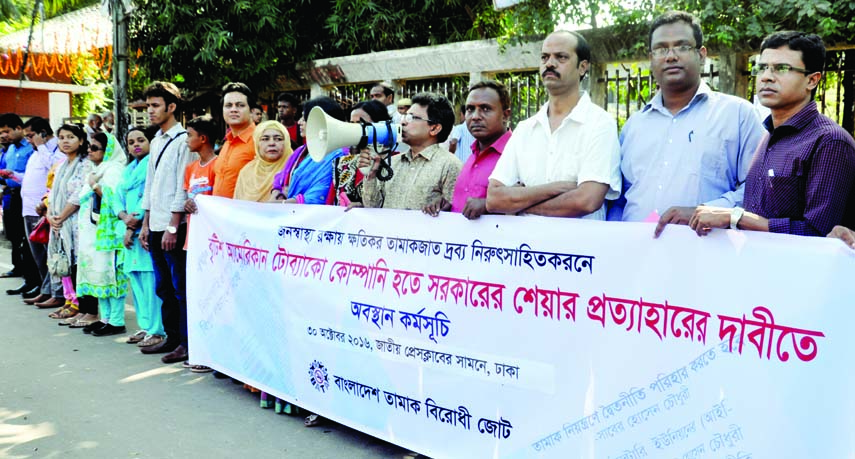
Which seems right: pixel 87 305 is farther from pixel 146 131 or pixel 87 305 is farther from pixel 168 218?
pixel 168 218

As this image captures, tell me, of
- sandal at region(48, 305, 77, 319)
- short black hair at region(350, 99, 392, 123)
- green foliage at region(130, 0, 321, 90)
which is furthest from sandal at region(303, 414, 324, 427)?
green foliage at region(130, 0, 321, 90)

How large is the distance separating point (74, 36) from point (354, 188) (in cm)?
1585

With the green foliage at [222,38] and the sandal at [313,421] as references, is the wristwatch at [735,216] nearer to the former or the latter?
the sandal at [313,421]

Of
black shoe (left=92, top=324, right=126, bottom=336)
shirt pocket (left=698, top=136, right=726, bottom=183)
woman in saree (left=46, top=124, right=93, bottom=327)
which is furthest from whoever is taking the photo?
woman in saree (left=46, top=124, right=93, bottom=327)

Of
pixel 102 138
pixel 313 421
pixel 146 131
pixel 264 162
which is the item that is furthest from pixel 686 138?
pixel 102 138

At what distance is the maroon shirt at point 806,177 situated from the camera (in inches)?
104

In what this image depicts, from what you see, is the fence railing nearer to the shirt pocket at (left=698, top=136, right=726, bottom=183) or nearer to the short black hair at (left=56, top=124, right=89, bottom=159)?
the shirt pocket at (left=698, top=136, right=726, bottom=183)

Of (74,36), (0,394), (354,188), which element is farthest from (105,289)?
(74,36)

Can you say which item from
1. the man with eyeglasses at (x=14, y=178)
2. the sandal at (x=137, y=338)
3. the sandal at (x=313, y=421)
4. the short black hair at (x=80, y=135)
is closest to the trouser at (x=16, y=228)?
the man with eyeglasses at (x=14, y=178)

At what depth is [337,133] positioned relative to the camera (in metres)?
3.80

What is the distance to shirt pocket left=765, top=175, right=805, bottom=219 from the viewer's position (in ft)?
8.96

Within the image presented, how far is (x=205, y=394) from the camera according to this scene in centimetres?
502

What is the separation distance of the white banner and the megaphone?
0.38 metres

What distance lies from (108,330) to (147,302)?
728 millimetres
